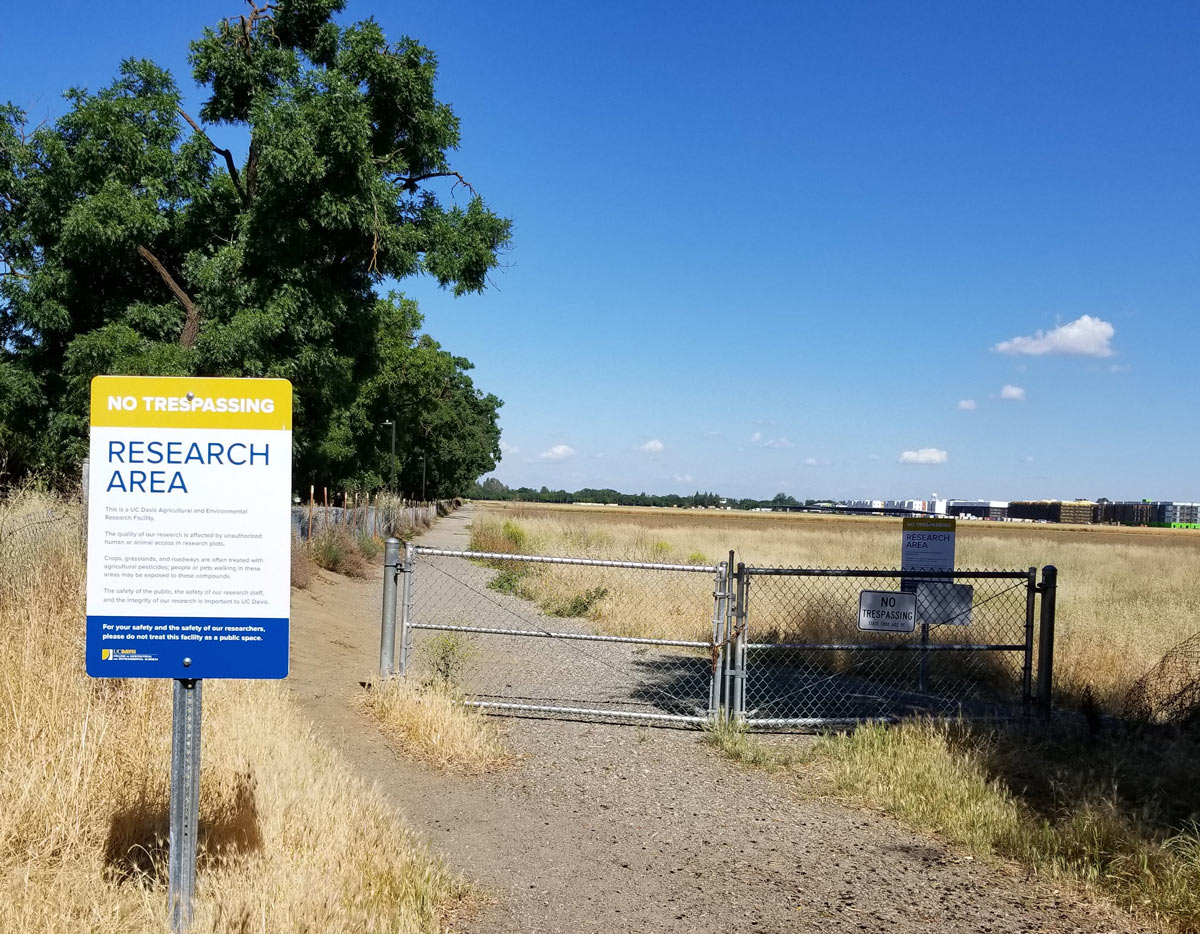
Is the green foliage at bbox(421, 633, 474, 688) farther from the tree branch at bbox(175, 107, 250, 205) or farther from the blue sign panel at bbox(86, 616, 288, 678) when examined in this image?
the tree branch at bbox(175, 107, 250, 205)

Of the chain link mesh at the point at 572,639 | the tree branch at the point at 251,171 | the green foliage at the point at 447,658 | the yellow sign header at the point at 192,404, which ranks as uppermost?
the tree branch at the point at 251,171

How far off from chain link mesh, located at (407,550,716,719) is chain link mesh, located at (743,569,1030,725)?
0.77m

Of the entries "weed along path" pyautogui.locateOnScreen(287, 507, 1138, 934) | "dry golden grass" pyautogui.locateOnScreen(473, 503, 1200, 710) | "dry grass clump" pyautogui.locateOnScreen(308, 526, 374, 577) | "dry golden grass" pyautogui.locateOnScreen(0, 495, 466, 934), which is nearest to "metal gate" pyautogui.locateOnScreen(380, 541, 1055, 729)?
"dry golden grass" pyautogui.locateOnScreen(473, 503, 1200, 710)

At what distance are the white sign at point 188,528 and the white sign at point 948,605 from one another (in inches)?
291

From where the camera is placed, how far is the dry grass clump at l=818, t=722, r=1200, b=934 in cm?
480

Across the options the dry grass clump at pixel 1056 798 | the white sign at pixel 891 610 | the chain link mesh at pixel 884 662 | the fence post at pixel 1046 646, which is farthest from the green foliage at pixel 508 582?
the dry grass clump at pixel 1056 798

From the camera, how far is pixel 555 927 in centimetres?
427

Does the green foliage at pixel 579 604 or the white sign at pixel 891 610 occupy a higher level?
the white sign at pixel 891 610

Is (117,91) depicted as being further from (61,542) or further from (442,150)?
(61,542)

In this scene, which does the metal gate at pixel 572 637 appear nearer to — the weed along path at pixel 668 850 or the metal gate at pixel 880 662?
the metal gate at pixel 880 662

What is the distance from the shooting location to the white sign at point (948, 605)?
9336mm

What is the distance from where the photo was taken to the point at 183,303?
66.0 ft

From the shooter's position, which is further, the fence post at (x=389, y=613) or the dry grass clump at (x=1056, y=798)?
the fence post at (x=389, y=613)

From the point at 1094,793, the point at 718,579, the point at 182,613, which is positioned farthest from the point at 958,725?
the point at 182,613
